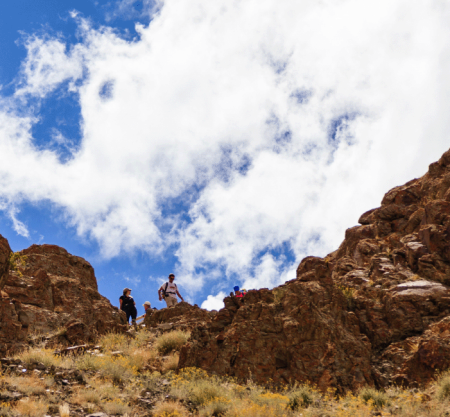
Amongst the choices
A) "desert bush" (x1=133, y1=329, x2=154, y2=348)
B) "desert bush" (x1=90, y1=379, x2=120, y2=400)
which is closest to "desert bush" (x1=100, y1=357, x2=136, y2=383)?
"desert bush" (x1=90, y1=379, x2=120, y2=400)

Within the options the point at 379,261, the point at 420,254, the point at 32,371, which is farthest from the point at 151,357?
the point at 420,254

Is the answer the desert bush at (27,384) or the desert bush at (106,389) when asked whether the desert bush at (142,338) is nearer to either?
the desert bush at (106,389)

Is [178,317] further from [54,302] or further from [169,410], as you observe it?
[169,410]

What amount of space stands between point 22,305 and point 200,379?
22.8 feet

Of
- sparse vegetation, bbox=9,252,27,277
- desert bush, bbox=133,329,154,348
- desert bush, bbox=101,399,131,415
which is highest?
sparse vegetation, bbox=9,252,27,277

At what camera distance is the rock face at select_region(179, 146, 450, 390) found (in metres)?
10.2

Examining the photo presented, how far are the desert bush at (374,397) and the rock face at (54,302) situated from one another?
8.24 meters

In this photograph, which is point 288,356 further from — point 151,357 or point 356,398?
point 151,357

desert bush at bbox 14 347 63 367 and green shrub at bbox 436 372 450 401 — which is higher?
desert bush at bbox 14 347 63 367

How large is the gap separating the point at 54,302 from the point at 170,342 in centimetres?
484

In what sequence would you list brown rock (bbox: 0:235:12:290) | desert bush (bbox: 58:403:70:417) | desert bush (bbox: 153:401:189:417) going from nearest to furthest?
desert bush (bbox: 58:403:70:417), desert bush (bbox: 153:401:189:417), brown rock (bbox: 0:235:12:290)

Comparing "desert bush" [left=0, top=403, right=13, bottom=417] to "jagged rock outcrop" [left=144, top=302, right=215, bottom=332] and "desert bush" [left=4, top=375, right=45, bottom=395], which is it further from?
"jagged rock outcrop" [left=144, top=302, right=215, bottom=332]

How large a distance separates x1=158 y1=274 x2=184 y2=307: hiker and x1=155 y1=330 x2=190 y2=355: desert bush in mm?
4041

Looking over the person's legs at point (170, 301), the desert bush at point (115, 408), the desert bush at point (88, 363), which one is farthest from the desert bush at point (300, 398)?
the person's legs at point (170, 301)
